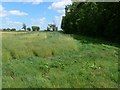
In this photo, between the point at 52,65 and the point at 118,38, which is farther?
the point at 118,38

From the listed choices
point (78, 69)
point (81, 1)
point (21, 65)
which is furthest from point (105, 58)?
point (81, 1)

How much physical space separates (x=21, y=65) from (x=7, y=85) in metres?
2.17

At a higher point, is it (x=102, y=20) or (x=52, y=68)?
(x=102, y=20)

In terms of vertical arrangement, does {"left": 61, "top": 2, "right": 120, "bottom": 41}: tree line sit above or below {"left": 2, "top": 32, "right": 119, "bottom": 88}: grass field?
above

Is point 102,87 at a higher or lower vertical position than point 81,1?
lower

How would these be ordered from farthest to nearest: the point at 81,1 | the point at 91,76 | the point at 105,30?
the point at 81,1
the point at 105,30
the point at 91,76

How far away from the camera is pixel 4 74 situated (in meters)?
12.4

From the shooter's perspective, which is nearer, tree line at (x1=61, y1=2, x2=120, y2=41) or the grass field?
the grass field

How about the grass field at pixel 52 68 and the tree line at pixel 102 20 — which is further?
the tree line at pixel 102 20

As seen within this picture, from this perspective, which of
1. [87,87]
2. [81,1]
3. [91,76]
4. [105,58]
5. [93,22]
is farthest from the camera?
[81,1]

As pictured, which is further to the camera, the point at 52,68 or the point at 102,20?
the point at 102,20

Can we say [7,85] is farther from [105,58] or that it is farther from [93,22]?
[93,22]

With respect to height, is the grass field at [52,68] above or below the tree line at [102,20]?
below

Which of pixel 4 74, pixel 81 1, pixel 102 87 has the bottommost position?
pixel 102 87
